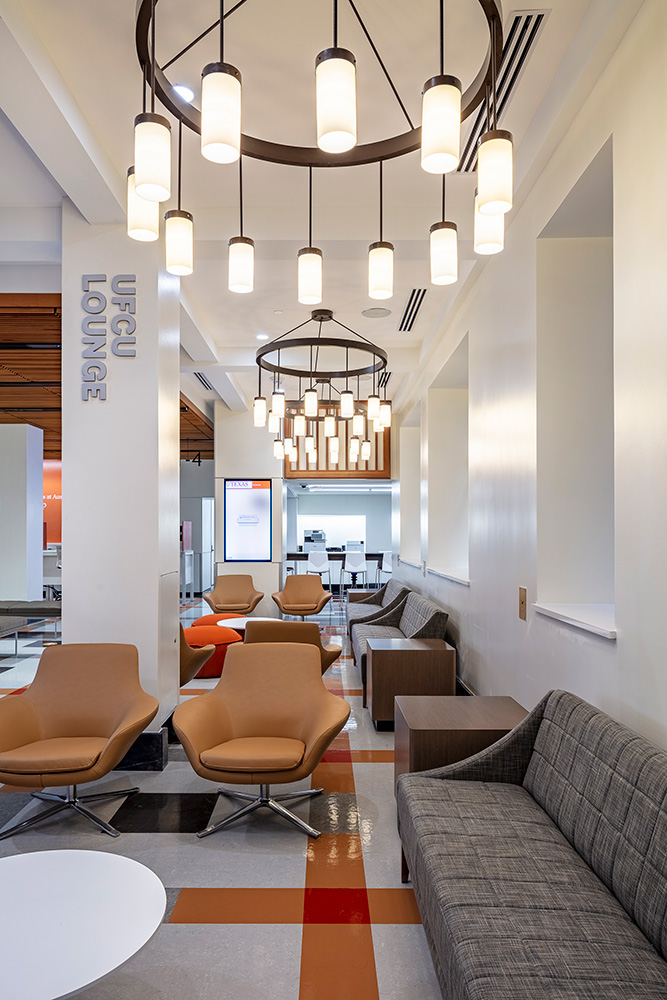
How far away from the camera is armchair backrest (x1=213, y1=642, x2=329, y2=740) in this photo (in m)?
3.85

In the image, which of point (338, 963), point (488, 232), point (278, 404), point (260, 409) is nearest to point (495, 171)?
point (488, 232)

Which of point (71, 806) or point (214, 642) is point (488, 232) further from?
point (214, 642)

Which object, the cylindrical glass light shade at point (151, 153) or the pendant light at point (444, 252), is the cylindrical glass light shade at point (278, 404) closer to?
the pendant light at point (444, 252)

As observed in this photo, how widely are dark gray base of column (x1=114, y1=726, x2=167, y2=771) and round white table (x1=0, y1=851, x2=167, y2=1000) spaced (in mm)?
1932

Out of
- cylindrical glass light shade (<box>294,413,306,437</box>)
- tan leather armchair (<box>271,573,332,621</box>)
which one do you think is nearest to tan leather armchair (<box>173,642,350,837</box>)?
cylindrical glass light shade (<box>294,413,306,437</box>)

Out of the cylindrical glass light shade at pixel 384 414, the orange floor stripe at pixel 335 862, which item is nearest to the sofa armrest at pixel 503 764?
the orange floor stripe at pixel 335 862

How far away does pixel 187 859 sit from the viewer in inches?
122

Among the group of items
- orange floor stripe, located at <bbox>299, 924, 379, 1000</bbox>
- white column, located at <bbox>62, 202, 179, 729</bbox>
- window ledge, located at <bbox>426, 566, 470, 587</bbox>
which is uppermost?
white column, located at <bbox>62, 202, 179, 729</bbox>

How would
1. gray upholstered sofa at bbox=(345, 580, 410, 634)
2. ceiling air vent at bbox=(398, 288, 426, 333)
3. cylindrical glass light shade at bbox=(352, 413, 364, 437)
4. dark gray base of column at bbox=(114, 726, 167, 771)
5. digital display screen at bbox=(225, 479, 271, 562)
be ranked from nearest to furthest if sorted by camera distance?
dark gray base of column at bbox=(114, 726, 167, 771) → ceiling air vent at bbox=(398, 288, 426, 333) → cylindrical glass light shade at bbox=(352, 413, 364, 437) → gray upholstered sofa at bbox=(345, 580, 410, 634) → digital display screen at bbox=(225, 479, 271, 562)

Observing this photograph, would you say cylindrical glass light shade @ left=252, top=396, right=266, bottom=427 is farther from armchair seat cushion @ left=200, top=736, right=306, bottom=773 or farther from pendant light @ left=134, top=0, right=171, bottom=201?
pendant light @ left=134, top=0, right=171, bottom=201

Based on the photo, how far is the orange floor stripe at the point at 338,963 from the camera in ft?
7.30

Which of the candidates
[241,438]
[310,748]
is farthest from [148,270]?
[241,438]

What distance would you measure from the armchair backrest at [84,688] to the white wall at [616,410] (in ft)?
7.53

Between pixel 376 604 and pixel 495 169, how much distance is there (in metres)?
8.04
